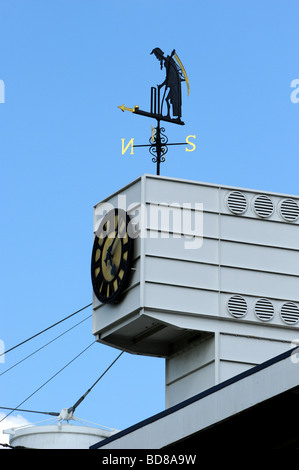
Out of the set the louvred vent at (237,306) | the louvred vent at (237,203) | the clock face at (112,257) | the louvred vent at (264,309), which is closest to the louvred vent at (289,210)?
the louvred vent at (237,203)

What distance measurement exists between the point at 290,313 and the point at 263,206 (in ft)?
9.99

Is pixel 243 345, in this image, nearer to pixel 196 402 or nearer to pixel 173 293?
pixel 173 293

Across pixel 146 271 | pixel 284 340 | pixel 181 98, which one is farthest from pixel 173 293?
pixel 181 98

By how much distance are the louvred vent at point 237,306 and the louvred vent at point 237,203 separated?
2422mm

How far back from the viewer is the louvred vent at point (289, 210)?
37281 mm

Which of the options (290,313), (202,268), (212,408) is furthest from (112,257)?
(212,408)

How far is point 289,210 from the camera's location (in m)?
37.4

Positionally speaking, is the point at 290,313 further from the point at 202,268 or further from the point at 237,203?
the point at 237,203

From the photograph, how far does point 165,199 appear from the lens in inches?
1417

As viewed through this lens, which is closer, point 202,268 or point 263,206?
point 202,268

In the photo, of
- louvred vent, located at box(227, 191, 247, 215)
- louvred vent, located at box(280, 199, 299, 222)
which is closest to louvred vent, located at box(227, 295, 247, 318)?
louvred vent, located at box(227, 191, 247, 215)

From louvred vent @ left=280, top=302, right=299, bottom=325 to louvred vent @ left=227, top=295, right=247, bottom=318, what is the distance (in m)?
1.12

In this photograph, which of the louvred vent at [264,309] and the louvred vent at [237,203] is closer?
the louvred vent at [264,309]

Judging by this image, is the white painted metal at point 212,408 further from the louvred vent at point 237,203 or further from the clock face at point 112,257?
the louvred vent at point 237,203
